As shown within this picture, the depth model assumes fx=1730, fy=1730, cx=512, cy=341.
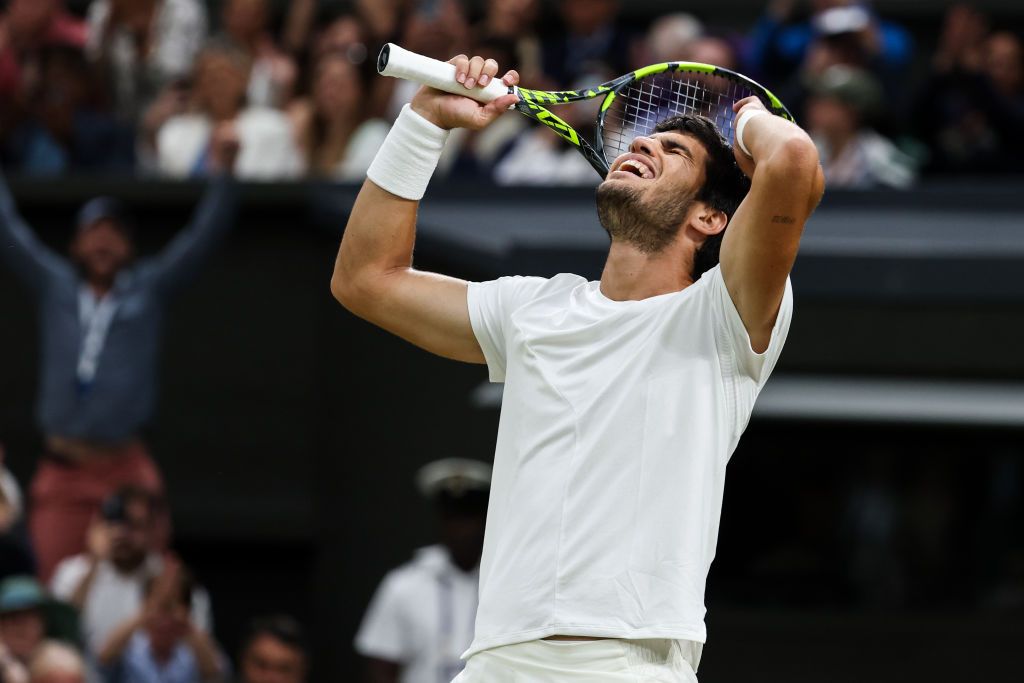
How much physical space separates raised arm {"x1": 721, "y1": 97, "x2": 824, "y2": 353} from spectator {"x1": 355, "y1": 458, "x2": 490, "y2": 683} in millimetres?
3813

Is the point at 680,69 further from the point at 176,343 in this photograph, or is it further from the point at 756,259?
the point at 176,343

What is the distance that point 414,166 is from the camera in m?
3.54

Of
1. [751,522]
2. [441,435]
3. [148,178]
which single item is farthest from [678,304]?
[148,178]

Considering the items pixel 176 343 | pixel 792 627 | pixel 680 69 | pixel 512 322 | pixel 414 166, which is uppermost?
pixel 680 69

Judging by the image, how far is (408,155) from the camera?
139 inches

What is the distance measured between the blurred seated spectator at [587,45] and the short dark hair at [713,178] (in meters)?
5.41

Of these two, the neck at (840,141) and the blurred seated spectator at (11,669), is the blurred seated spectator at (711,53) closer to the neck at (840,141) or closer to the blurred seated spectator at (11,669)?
the neck at (840,141)

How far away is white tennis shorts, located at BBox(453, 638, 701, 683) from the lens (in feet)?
10.00

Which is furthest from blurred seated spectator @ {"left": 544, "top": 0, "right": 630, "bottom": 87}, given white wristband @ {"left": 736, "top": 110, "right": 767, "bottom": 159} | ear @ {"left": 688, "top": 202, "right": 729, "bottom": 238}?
white wristband @ {"left": 736, "top": 110, "right": 767, "bottom": 159}

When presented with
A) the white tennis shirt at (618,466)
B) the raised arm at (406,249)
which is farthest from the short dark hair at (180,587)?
the white tennis shirt at (618,466)

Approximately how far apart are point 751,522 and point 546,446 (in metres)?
4.13

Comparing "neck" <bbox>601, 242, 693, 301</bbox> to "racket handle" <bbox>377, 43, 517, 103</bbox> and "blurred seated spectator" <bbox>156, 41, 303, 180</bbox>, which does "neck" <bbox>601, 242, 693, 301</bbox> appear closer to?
"racket handle" <bbox>377, 43, 517, 103</bbox>

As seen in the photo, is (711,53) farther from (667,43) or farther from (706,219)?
(706,219)

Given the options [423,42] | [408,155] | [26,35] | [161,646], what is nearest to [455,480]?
[161,646]
